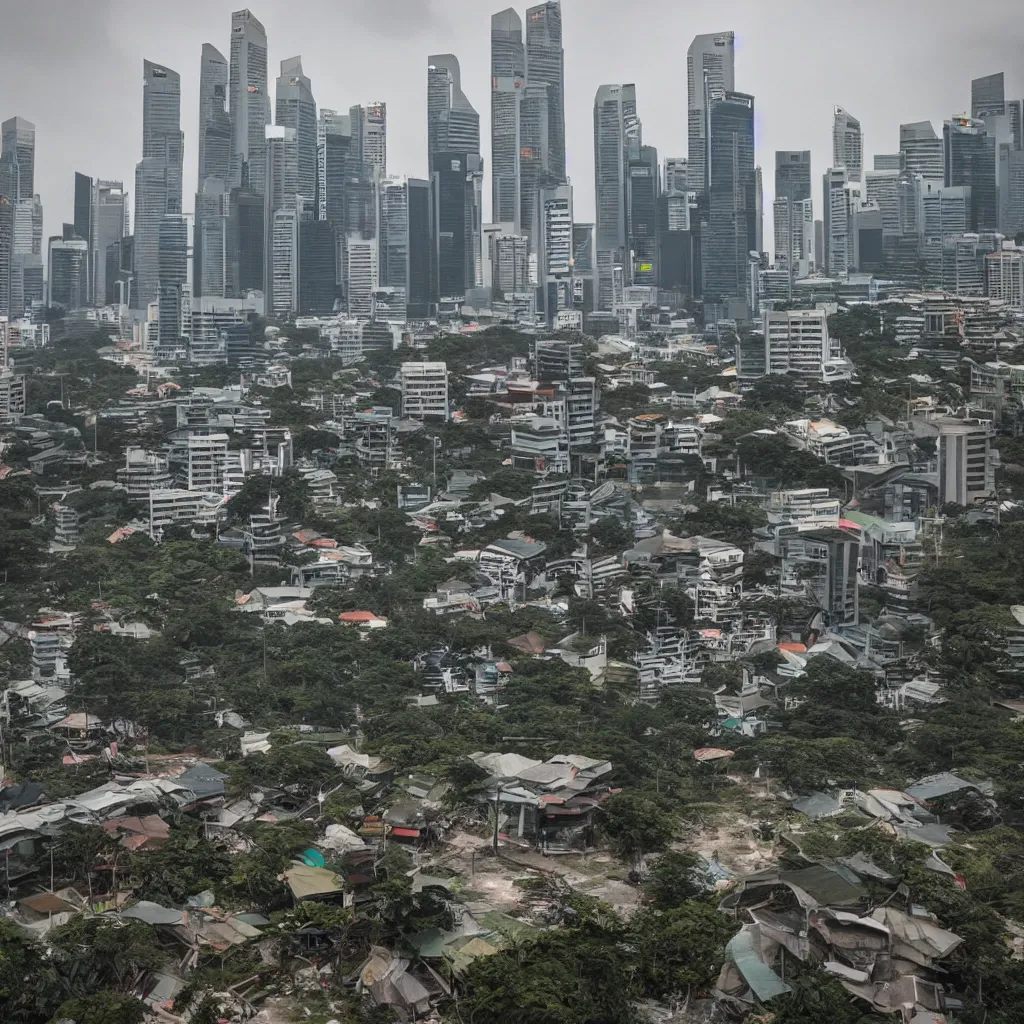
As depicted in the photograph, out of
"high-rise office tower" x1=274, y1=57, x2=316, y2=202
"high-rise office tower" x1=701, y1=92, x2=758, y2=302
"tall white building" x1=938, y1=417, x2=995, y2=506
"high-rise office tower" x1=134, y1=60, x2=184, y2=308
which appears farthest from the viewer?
"high-rise office tower" x1=134, y1=60, x2=184, y2=308

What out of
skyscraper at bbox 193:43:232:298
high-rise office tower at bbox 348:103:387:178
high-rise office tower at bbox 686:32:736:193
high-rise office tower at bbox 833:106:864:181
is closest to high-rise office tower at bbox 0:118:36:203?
skyscraper at bbox 193:43:232:298

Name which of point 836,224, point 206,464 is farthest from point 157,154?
point 206,464

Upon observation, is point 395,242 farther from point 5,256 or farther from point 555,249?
point 5,256

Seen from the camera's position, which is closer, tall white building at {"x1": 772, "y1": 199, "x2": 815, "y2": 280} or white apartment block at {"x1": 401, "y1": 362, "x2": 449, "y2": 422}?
white apartment block at {"x1": 401, "y1": 362, "x2": 449, "y2": 422}

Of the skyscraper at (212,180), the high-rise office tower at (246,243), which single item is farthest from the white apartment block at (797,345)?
the high-rise office tower at (246,243)

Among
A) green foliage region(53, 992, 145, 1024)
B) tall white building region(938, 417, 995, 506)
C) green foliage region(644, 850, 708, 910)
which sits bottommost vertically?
green foliage region(53, 992, 145, 1024)

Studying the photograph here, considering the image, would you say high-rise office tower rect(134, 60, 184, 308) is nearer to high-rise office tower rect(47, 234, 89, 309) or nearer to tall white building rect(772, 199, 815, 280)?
high-rise office tower rect(47, 234, 89, 309)
